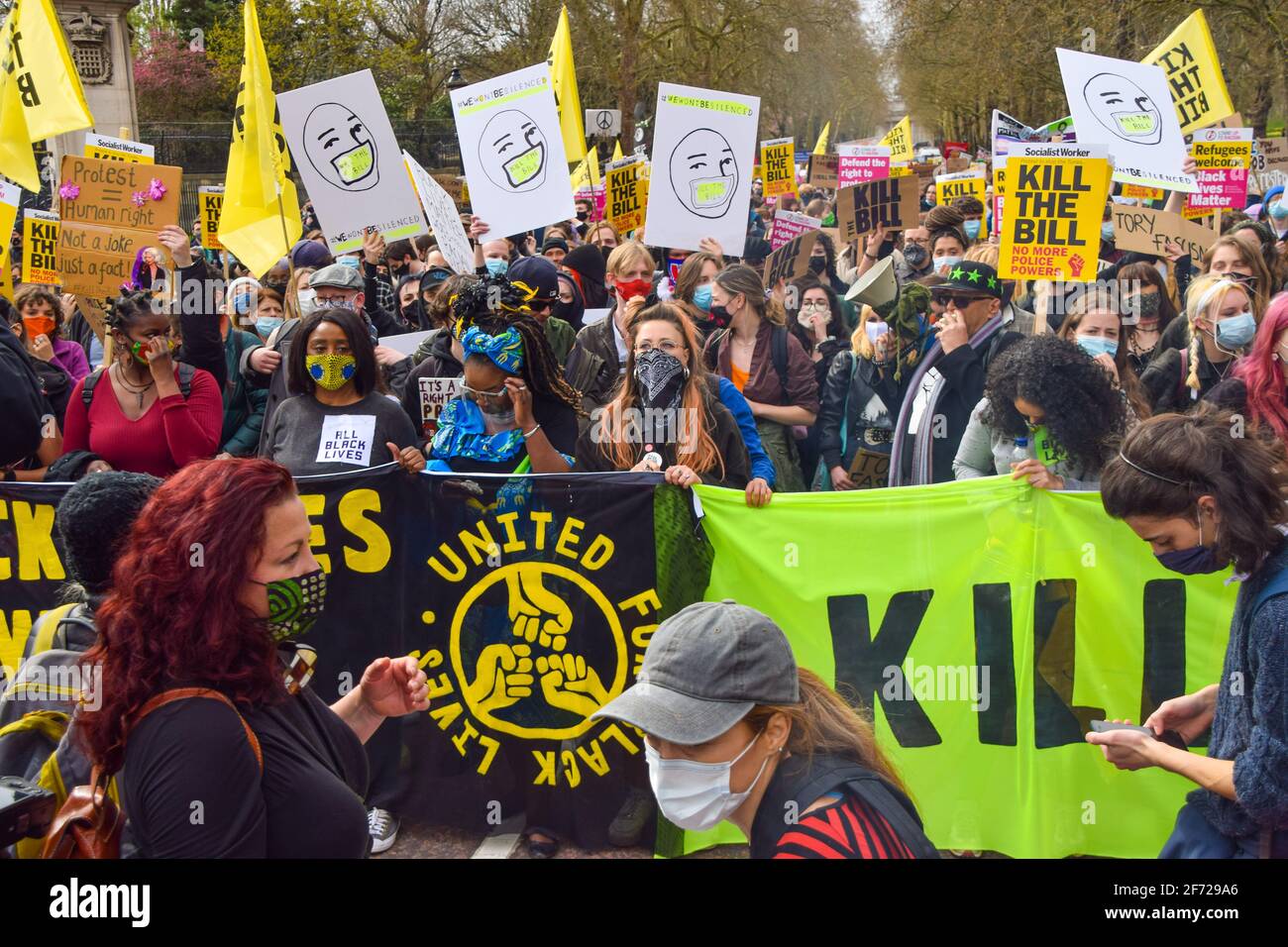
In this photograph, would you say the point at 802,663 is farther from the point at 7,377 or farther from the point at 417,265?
the point at 417,265

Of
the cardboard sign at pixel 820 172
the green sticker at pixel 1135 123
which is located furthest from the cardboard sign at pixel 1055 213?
the cardboard sign at pixel 820 172

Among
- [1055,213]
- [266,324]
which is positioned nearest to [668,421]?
[1055,213]

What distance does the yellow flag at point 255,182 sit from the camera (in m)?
8.01

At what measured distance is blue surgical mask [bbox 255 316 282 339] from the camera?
7734 mm

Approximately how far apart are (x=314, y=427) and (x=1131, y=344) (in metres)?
4.59

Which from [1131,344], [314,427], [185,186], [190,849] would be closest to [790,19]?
[185,186]

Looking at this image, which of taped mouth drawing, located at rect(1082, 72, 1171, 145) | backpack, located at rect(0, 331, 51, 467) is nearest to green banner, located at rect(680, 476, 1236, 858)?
backpack, located at rect(0, 331, 51, 467)

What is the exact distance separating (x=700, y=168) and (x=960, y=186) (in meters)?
6.23

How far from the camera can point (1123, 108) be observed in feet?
28.6

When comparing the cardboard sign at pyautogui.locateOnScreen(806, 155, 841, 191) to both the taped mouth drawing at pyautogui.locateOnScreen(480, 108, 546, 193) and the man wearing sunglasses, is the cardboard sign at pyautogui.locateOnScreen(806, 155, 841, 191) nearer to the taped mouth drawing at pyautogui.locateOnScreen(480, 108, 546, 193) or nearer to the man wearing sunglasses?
the taped mouth drawing at pyautogui.locateOnScreen(480, 108, 546, 193)

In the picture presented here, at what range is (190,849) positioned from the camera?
2248mm

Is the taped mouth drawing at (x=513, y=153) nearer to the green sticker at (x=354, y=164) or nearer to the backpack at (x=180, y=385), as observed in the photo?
the green sticker at (x=354, y=164)

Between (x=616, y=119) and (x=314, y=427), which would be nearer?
(x=314, y=427)

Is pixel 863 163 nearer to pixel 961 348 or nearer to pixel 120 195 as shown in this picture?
pixel 120 195
